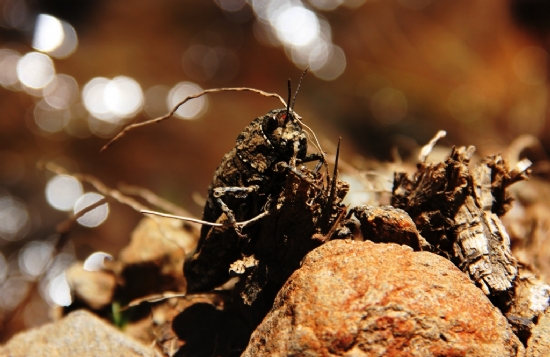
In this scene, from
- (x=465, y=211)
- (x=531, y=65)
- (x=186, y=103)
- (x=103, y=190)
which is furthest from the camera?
(x=531, y=65)

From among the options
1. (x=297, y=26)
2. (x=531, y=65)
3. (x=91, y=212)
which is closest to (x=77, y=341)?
(x=91, y=212)

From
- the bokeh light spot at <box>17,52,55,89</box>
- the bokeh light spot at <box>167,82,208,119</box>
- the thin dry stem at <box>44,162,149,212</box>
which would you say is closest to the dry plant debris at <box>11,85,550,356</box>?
the thin dry stem at <box>44,162,149,212</box>

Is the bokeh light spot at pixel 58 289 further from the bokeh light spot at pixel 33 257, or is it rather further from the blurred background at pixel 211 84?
the bokeh light spot at pixel 33 257

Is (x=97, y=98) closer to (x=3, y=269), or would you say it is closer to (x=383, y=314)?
(x=3, y=269)

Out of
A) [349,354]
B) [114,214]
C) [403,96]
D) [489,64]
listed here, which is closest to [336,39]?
[403,96]

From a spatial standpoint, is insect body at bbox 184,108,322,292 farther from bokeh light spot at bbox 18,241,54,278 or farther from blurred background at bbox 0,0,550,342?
bokeh light spot at bbox 18,241,54,278

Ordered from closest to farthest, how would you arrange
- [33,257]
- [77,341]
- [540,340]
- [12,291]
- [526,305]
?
1. [540,340]
2. [526,305]
3. [77,341]
4. [12,291]
5. [33,257]
